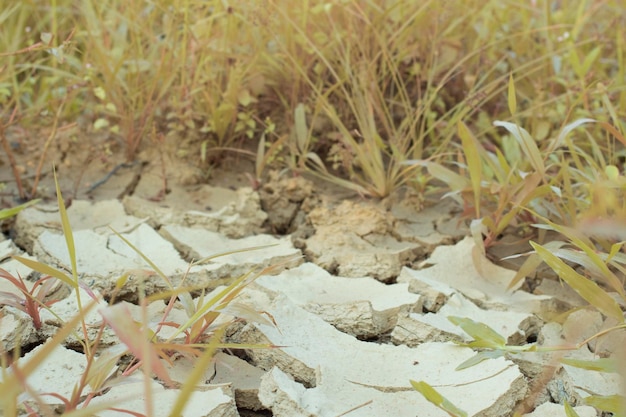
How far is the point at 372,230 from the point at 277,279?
1.20ft

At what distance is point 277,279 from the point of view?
62.6 inches

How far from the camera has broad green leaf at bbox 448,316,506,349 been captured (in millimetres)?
1241

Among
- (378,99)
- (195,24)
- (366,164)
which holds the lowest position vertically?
(366,164)

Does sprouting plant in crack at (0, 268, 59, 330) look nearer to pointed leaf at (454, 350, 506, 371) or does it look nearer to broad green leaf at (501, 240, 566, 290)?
pointed leaf at (454, 350, 506, 371)

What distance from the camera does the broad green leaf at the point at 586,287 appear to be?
1.26 m

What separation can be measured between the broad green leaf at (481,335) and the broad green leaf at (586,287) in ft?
0.51

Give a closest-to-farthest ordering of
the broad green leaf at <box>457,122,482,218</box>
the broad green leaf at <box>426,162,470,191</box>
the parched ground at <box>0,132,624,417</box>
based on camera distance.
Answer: the parched ground at <box>0,132,624,417</box>, the broad green leaf at <box>457,122,482,218</box>, the broad green leaf at <box>426,162,470,191</box>

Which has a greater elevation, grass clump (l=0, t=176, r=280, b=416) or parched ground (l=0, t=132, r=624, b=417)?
grass clump (l=0, t=176, r=280, b=416)

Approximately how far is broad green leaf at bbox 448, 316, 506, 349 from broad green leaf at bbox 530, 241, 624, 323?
156 mm

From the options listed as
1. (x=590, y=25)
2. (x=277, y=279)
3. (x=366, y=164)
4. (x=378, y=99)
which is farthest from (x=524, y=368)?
(x=590, y=25)

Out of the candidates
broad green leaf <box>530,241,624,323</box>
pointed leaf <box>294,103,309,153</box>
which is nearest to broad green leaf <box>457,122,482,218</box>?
broad green leaf <box>530,241,624,323</box>

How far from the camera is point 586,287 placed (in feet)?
4.18

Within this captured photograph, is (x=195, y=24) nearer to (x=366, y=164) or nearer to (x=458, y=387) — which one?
(x=366, y=164)

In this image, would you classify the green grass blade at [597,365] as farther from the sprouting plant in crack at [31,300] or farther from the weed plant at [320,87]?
the sprouting plant in crack at [31,300]
